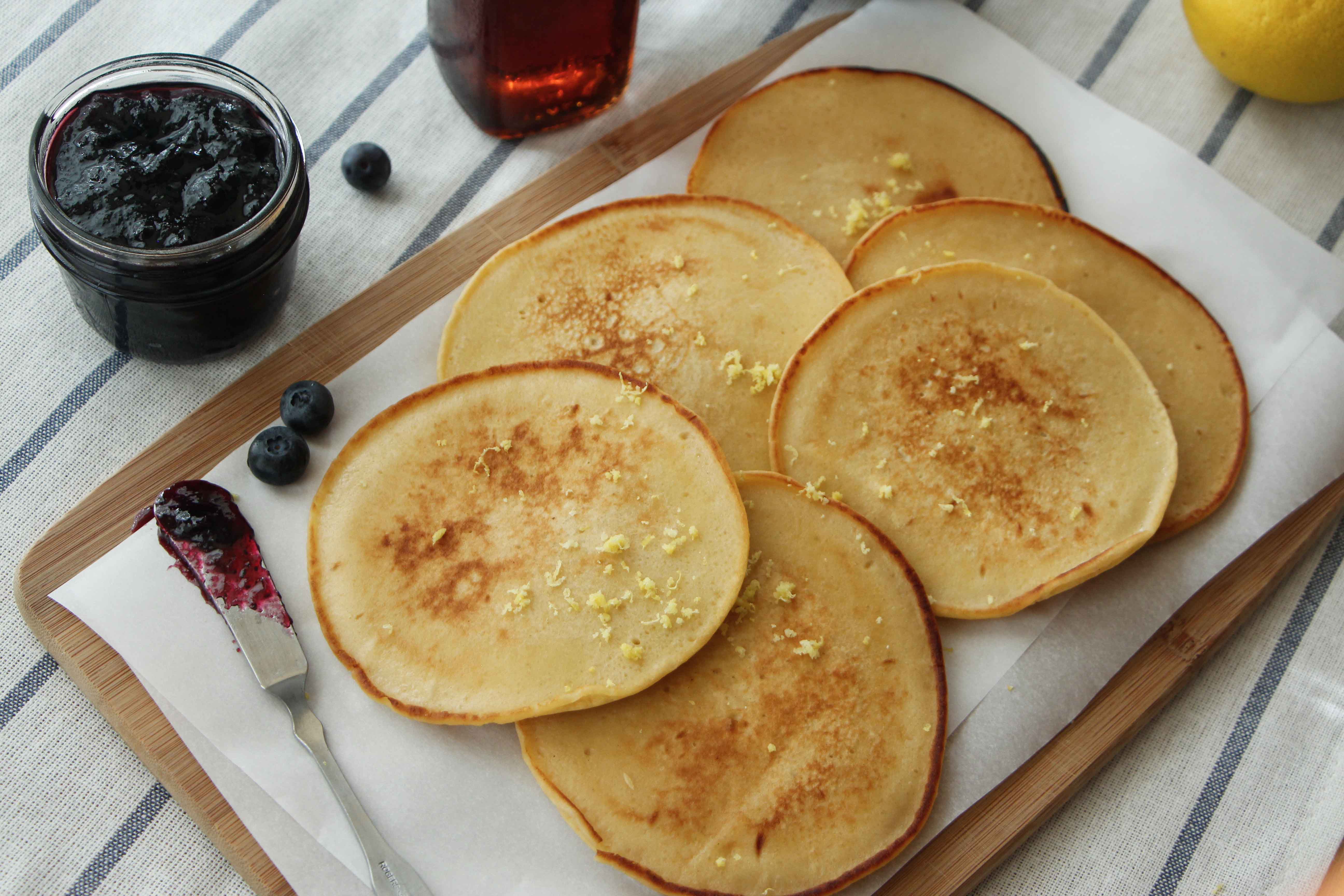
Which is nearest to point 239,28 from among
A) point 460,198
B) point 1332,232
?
point 460,198

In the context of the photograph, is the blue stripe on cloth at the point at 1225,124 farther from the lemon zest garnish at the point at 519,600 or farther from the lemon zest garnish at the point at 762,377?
the lemon zest garnish at the point at 519,600

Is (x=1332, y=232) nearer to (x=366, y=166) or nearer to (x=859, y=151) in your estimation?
(x=859, y=151)

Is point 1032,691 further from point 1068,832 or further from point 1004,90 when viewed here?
point 1004,90

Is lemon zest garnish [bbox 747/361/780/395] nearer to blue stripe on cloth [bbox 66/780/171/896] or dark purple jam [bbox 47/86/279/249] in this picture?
dark purple jam [bbox 47/86/279/249]

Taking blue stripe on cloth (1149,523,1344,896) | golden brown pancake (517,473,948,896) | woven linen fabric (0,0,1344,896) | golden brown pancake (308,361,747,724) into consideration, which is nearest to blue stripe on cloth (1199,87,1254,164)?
woven linen fabric (0,0,1344,896)

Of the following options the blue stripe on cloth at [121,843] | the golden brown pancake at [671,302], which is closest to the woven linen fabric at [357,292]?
the blue stripe on cloth at [121,843]

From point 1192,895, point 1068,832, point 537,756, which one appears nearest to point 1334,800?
point 1192,895
